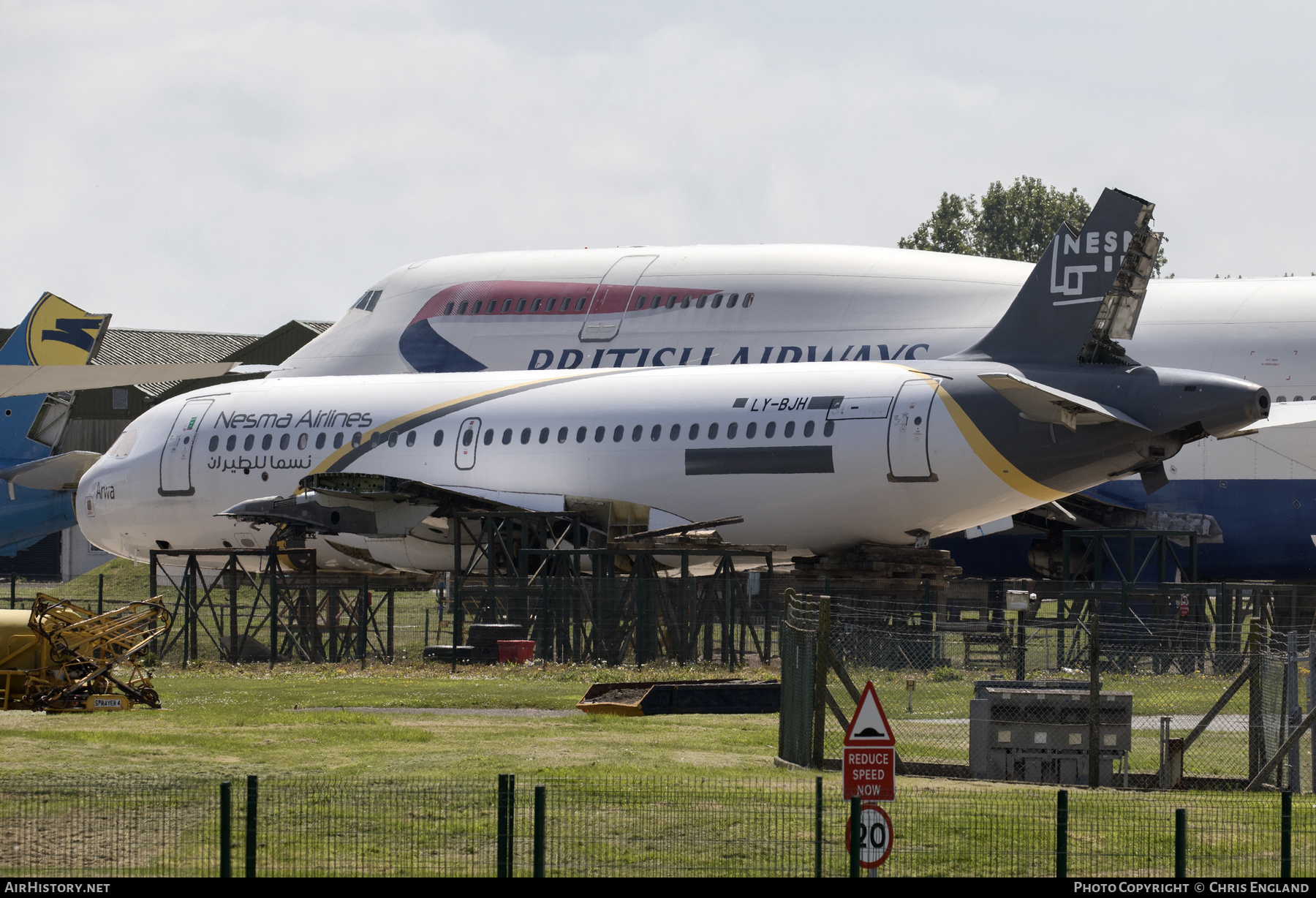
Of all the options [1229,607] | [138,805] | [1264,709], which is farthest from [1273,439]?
[138,805]

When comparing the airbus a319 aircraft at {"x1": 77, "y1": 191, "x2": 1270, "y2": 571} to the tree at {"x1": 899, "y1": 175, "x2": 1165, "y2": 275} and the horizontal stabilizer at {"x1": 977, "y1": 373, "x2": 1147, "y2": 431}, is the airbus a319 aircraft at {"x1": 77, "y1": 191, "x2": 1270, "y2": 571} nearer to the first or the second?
the horizontal stabilizer at {"x1": 977, "y1": 373, "x2": 1147, "y2": 431}

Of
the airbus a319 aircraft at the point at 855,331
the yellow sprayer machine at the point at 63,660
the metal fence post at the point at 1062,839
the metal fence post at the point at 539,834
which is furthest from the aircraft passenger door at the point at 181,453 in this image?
the metal fence post at the point at 1062,839

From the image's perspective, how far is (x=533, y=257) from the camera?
3897 centimetres

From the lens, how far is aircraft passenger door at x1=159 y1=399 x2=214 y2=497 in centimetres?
3372

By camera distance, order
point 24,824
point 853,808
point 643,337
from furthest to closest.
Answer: point 643,337 < point 24,824 < point 853,808

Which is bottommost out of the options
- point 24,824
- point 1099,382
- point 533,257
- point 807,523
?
point 24,824

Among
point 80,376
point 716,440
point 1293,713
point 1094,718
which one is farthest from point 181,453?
point 1293,713

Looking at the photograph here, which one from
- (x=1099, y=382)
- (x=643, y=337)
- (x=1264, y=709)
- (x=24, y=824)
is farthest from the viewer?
(x=643, y=337)

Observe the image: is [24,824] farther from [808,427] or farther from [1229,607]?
[1229,607]

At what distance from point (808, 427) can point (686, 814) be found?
51.0ft

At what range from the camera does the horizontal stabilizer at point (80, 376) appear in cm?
1589

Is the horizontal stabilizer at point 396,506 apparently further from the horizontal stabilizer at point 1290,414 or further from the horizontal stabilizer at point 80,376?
the horizontal stabilizer at point 80,376

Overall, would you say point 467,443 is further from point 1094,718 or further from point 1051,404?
point 1094,718

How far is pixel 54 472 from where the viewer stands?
40281 mm
